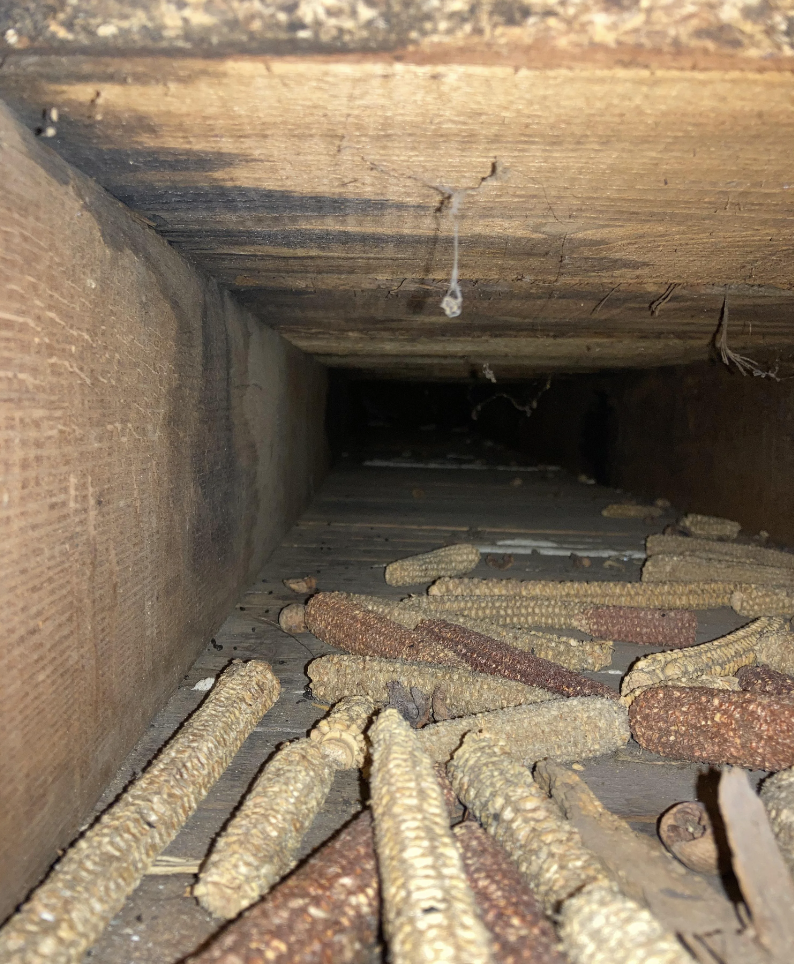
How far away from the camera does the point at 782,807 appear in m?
1.34

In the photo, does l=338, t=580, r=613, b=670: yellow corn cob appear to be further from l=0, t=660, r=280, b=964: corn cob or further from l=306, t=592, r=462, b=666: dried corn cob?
l=0, t=660, r=280, b=964: corn cob

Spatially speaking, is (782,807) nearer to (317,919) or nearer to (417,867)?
(417,867)

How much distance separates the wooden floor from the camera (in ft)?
4.04

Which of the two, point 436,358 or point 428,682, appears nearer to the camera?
point 428,682

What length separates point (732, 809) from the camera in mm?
1192

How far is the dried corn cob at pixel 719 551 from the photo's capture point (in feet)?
10.8

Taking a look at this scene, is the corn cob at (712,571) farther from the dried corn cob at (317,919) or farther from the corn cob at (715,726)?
the dried corn cob at (317,919)

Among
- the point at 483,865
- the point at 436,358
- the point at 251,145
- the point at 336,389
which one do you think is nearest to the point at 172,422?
the point at 251,145

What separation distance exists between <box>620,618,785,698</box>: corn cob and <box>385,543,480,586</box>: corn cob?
133 cm

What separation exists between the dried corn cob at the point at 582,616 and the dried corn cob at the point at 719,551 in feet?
3.51

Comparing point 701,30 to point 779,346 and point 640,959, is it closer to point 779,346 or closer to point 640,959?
point 640,959

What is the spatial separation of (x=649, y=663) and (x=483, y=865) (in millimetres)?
1129

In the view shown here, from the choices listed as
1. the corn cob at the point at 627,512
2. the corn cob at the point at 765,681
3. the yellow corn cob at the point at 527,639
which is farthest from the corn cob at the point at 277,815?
the corn cob at the point at 627,512

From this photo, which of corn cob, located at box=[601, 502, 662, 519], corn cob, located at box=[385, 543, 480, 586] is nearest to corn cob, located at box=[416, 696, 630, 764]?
corn cob, located at box=[385, 543, 480, 586]
